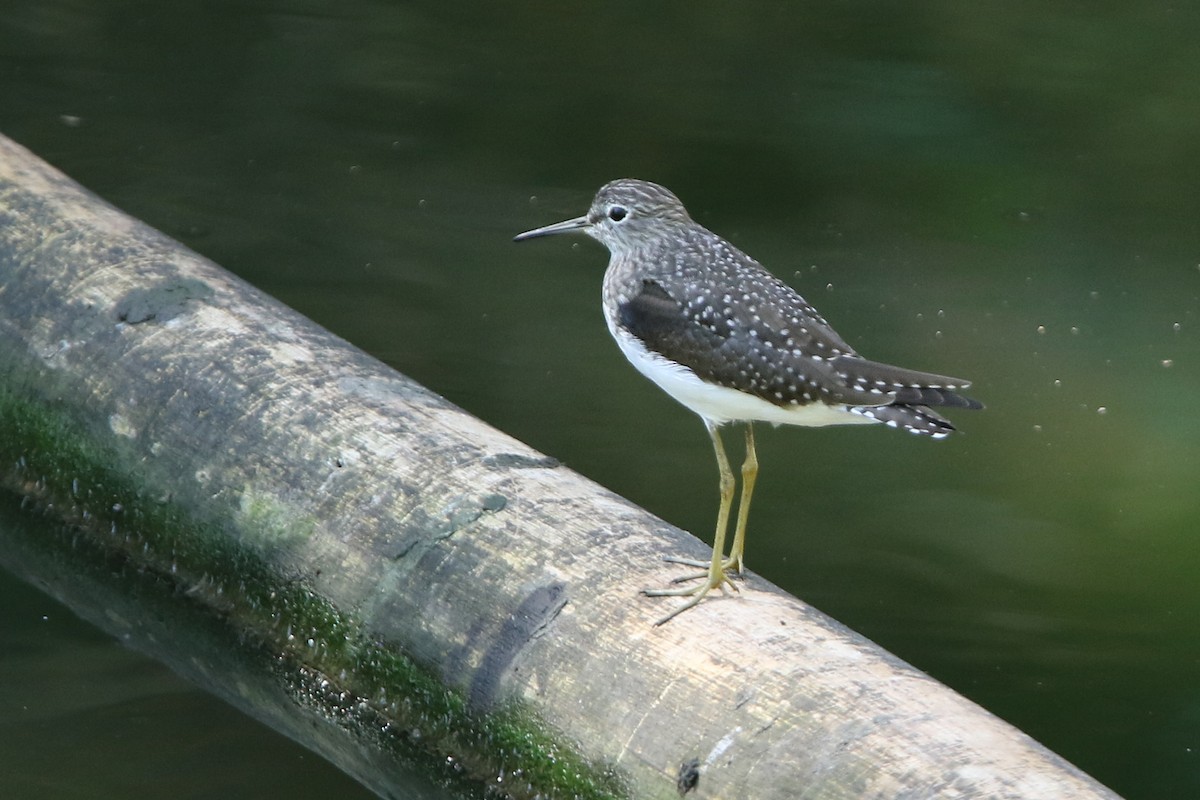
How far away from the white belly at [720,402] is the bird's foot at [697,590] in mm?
332

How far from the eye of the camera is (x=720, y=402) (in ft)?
11.0

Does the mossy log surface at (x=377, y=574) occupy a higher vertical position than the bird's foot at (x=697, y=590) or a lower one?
lower

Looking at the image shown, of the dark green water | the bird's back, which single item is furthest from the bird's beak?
the dark green water

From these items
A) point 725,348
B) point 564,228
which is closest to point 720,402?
point 725,348

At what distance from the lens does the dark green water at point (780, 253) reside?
4.11 metres

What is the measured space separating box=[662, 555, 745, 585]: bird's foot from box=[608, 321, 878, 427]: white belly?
31cm

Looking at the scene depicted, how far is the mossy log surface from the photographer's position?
2941mm

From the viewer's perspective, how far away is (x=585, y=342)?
5.66 meters

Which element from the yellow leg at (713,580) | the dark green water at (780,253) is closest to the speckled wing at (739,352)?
the yellow leg at (713,580)

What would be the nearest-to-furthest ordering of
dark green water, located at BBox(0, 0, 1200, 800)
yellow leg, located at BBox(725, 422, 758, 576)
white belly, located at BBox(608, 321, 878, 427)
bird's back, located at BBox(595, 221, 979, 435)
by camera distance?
bird's back, located at BBox(595, 221, 979, 435) → white belly, located at BBox(608, 321, 878, 427) → yellow leg, located at BBox(725, 422, 758, 576) → dark green water, located at BBox(0, 0, 1200, 800)

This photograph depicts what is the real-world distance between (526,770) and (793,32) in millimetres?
5365

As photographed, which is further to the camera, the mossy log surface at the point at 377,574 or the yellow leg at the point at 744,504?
the yellow leg at the point at 744,504

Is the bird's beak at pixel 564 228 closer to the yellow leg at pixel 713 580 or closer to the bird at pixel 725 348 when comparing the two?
the bird at pixel 725 348

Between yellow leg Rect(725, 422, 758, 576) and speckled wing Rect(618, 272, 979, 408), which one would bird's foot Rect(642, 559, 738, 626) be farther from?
speckled wing Rect(618, 272, 979, 408)
